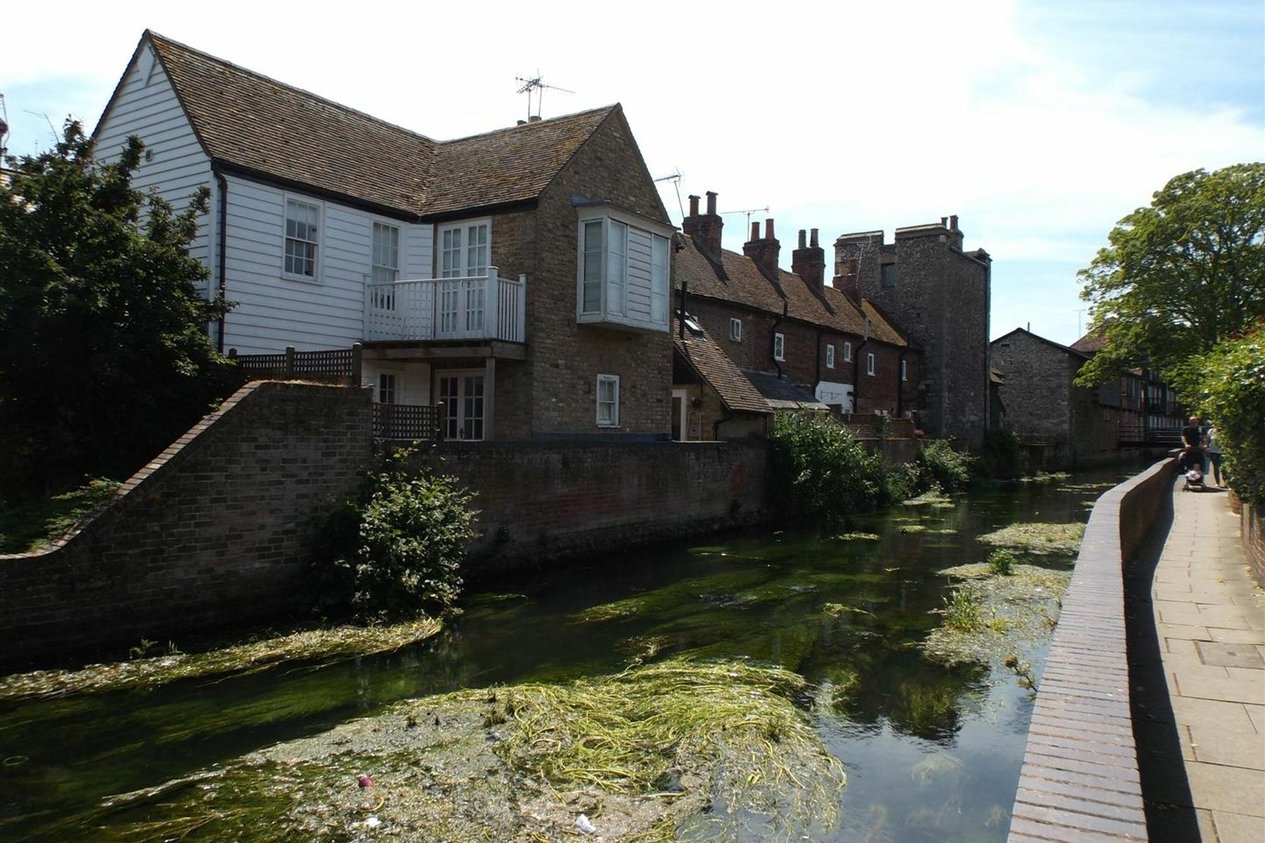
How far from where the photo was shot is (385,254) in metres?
18.2

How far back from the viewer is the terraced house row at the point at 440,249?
50.7ft

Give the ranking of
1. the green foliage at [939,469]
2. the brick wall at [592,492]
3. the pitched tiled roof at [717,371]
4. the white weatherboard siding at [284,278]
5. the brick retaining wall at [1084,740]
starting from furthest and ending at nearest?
the green foliage at [939,469], the pitched tiled roof at [717,371], the white weatherboard siding at [284,278], the brick wall at [592,492], the brick retaining wall at [1084,740]

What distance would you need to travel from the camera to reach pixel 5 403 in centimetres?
1128

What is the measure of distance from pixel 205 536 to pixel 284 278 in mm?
6963

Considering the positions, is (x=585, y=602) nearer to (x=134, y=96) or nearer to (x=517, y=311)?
(x=517, y=311)

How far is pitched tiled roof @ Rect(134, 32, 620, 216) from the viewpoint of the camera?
1575cm

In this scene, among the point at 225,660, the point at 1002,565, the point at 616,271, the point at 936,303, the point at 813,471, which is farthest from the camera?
the point at 936,303

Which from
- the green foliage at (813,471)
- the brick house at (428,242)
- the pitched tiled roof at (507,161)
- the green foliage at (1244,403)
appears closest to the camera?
the green foliage at (1244,403)

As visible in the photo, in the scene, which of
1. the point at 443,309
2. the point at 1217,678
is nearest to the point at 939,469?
the point at 443,309

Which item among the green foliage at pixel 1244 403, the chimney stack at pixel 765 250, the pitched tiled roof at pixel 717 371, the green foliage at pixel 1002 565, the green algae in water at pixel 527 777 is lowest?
the green algae in water at pixel 527 777

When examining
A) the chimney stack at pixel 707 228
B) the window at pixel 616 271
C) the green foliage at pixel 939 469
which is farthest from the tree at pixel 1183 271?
the window at pixel 616 271

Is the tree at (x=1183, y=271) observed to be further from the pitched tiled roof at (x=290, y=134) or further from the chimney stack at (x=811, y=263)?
the pitched tiled roof at (x=290, y=134)

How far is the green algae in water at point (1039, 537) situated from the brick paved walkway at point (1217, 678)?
5.10m

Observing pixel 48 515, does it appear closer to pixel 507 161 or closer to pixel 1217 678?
pixel 1217 678
